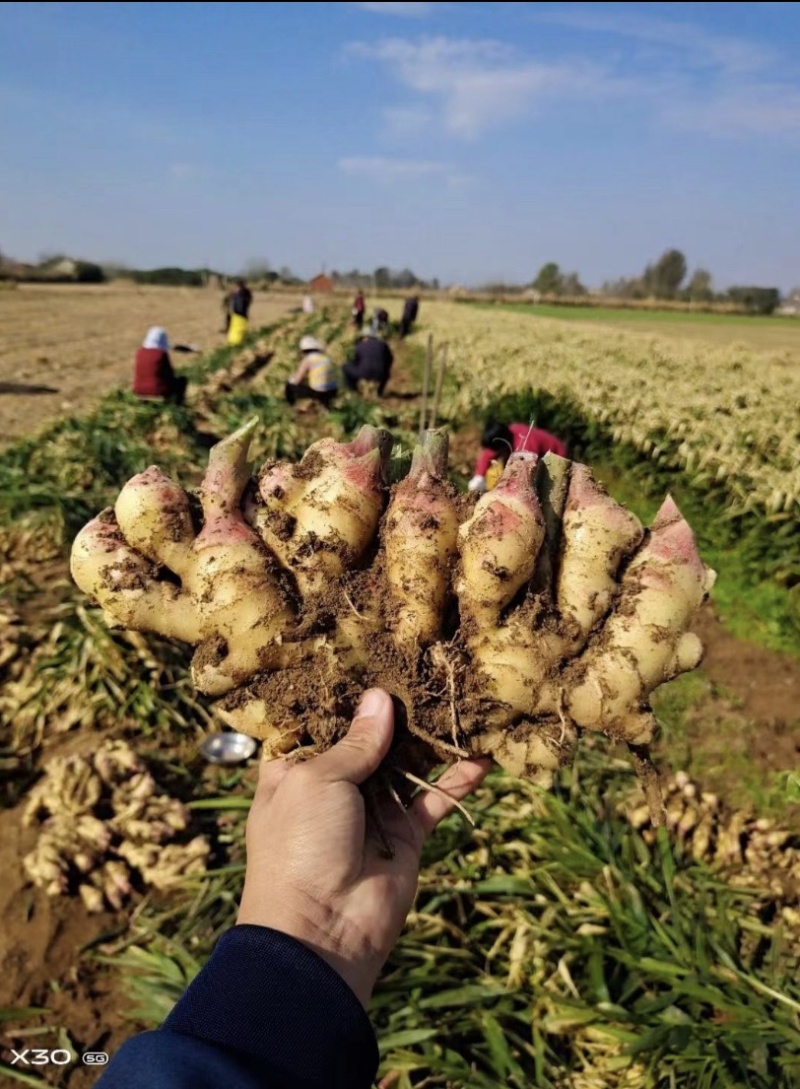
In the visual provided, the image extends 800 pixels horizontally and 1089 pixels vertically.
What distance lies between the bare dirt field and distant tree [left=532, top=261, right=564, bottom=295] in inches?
2728

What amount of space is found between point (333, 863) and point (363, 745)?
0.28 meters

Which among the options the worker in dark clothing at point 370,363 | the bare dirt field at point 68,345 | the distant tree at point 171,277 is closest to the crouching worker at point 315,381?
the worker in dark clothing at point 370,363

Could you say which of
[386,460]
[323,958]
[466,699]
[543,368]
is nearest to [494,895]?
[466,699]

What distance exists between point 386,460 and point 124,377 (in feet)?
56.9

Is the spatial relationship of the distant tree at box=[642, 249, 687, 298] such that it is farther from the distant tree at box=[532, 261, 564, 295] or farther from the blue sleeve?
Result: the blue sleeve

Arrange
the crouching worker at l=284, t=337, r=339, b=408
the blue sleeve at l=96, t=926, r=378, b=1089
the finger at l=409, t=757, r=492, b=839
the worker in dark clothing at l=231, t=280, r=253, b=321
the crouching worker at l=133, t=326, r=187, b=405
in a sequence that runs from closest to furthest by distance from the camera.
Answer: the blue sleeve at l=96, t=926, r=378, b=1089, the finger at l=409, t=757, r=492, b=839, the crouching worker at l=133, t=326, r=187, b=405, the crouching worker at l=284, t=337, r=339, b=408, the worker in dark clothing at l=231, t=280, r=253, b=321

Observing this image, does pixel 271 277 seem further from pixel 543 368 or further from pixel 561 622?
pixel 561 622

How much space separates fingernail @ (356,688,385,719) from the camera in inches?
77.5

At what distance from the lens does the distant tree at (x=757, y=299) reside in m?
75.1

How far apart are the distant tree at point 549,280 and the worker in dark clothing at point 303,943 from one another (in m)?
108

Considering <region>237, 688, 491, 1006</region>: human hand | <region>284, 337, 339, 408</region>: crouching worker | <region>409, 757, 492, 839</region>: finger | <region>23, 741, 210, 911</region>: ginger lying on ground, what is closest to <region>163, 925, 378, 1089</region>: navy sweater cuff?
<region>237, 688, 491, 1006</region>: human hand

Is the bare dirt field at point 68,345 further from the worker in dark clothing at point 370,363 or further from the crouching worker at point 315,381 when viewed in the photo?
the worker in dark clothing at point 370,363

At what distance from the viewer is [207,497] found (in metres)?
2.04

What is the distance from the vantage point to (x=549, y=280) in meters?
116
